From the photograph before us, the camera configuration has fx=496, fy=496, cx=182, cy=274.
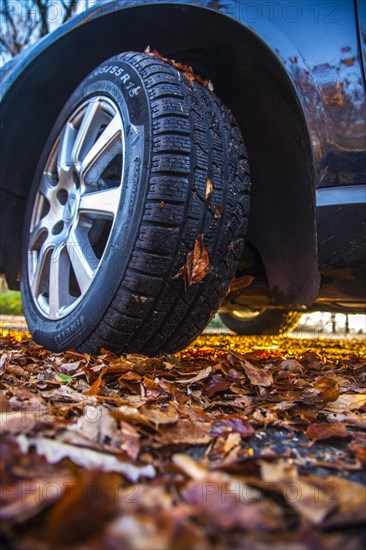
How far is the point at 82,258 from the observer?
202 centimetres

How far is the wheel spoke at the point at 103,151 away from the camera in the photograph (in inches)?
77.3

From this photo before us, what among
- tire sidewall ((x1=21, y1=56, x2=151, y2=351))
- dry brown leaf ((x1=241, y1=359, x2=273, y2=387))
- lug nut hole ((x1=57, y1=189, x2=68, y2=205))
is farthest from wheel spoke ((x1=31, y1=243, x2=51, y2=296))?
dry brown leaf ((x1=241, y1=359, x2=273, y2=387))

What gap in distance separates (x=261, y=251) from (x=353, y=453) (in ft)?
4.84

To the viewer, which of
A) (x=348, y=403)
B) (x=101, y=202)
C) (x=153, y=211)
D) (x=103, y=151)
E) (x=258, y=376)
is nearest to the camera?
(x=348, y=403)

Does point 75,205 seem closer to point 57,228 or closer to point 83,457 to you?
point 57,228

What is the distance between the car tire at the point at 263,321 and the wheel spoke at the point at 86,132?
8.18ft

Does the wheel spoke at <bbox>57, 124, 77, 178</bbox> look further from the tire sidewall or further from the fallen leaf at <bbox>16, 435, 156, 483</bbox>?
the fallen leaf at <bbox>16, 435, 156, 483</bbox>

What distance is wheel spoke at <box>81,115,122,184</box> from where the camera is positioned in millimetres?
1963

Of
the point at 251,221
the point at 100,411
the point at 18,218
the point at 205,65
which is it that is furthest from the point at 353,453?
the point at 18,218

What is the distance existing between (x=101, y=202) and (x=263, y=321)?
2652 mm

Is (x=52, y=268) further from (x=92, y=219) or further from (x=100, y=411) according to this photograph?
(x=100, y=411)

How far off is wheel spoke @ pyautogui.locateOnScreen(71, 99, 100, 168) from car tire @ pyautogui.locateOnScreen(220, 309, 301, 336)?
2.49 metres

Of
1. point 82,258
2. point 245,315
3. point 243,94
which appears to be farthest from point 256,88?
point 245,315

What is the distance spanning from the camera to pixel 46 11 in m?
9.59
